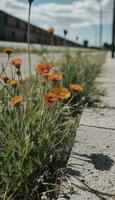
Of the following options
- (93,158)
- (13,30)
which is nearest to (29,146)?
(93,158)

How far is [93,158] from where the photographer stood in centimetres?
330

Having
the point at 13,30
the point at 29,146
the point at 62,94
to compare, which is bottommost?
the point at 13,30

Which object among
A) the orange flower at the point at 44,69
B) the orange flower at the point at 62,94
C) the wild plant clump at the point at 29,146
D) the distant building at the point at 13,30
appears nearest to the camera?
the wild plant clump at the point at 29,146

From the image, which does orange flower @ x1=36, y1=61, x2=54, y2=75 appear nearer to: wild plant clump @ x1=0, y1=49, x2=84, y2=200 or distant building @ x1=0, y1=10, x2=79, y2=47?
wild plant clump @ x1=0, y1=49, x2=84, y2=200

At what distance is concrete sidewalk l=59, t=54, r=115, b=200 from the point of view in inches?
111

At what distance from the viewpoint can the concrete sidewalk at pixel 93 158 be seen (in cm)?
283

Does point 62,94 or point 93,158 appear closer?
point 62,94

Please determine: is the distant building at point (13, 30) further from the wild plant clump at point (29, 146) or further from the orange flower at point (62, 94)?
the orange flower at point (62, 94)

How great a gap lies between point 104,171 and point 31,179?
53cm

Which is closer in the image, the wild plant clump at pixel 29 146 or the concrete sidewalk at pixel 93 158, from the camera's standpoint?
the wild plant clump at pixel 29 146

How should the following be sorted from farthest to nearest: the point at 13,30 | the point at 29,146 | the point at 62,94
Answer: the point at 13,30 → the point at 62,94 → the point at 29,146

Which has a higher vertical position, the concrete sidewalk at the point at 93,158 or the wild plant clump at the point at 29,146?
the wild plant clump at the point at 29,146

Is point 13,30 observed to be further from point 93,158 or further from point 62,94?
point 62,94

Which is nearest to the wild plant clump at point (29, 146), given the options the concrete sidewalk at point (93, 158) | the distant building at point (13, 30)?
the concrete sidewalk at point (93, 158)
